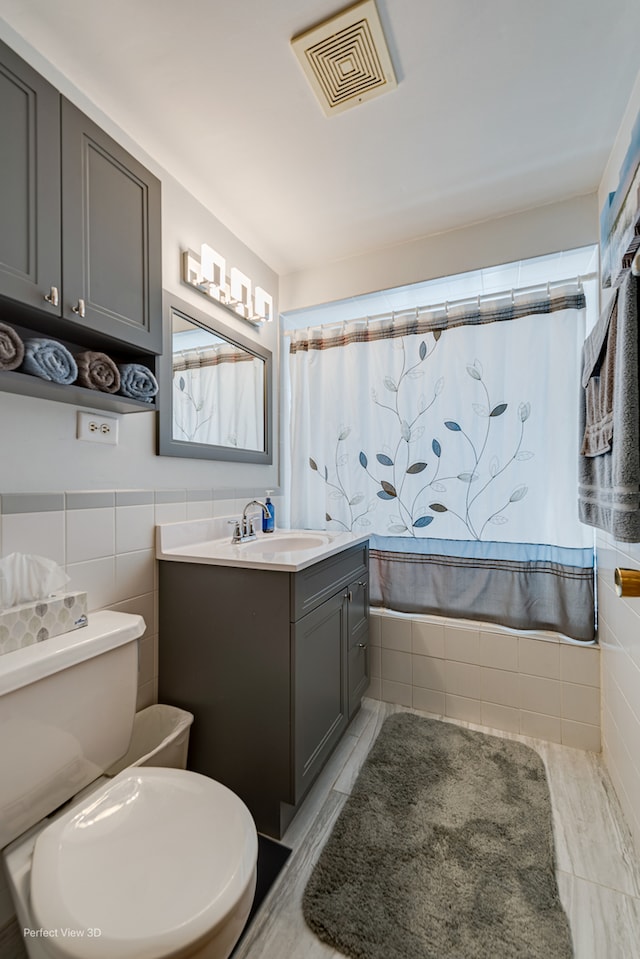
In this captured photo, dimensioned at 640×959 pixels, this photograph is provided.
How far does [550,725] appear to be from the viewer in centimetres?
168

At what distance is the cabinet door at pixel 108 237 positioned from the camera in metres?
1.00

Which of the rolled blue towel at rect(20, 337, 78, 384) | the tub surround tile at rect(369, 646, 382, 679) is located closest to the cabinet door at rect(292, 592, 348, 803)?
the tub surround tile at rect(369, 646, 382, 679)

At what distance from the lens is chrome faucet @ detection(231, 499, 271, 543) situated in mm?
1711

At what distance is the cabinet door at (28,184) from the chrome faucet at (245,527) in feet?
3.40

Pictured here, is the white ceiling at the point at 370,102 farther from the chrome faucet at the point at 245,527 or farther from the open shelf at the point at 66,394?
the chrome faucet at the point at 245,527

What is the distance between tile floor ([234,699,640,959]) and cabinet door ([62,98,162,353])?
5.32ft

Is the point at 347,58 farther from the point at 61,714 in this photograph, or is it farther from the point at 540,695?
the point at 540,695

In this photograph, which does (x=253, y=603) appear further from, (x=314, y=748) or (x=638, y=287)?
(x=638, y=287)

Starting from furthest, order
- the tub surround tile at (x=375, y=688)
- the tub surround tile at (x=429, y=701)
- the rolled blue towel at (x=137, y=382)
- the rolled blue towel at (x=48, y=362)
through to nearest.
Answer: the tub surround tile at (x=375, y=688) < the tub surround tile at (x=429, y=701) < the rolled blue towel at (x=137, y=382) < the rolled blue towel at (x=48, y=362)

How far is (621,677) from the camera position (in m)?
1.35

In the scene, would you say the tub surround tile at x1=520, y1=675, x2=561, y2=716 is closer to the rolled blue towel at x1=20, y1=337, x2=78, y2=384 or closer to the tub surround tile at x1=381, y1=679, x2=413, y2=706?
the tub surround tile at x1=381, y1=679, x2=413, y2=706

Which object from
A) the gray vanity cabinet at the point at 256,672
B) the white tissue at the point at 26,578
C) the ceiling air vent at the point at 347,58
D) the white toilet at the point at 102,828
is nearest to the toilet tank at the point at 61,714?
the white toilet at the point at 102,828

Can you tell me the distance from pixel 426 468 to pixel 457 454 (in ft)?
0.53

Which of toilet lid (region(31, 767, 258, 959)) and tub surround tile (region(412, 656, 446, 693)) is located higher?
toilet lid (region(31, 767, 258, 959))
